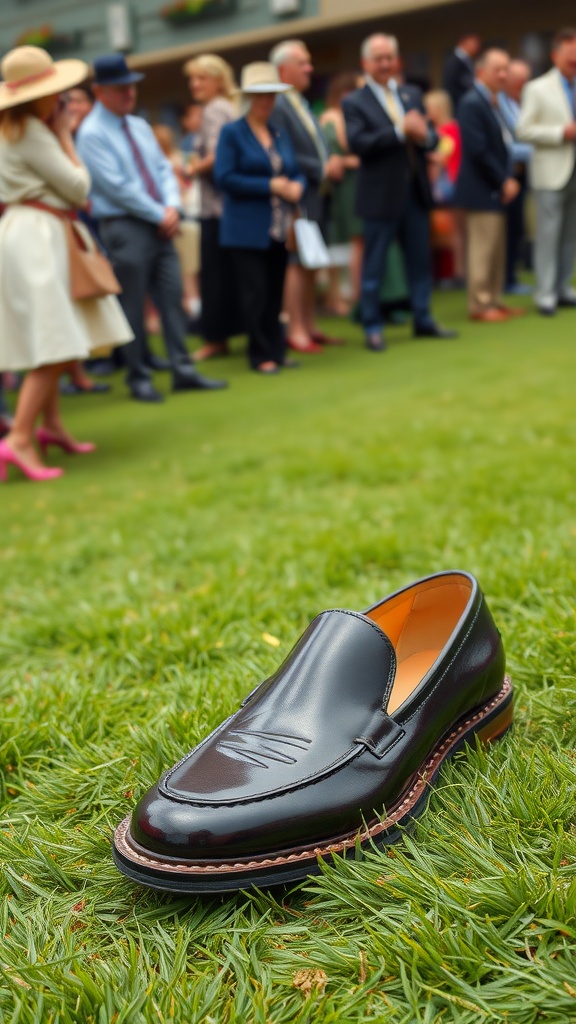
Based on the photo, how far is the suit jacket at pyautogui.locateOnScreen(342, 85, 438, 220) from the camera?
783 centimetres

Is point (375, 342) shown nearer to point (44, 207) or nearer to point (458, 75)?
point (44, 207)

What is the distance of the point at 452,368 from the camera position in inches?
275

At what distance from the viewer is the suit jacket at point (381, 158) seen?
308 inches

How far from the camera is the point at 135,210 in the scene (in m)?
6.77

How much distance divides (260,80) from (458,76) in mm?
4728

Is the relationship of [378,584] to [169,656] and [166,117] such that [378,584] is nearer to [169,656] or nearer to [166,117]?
[169,656]

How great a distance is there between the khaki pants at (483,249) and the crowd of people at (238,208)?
17 mm

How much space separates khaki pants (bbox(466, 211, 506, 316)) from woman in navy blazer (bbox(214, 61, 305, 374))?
2.02 meters

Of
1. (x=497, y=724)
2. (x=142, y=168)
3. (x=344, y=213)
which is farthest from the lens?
(x=344, y=213)

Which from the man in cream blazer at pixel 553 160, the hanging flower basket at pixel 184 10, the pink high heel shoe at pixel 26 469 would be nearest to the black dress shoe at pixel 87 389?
the pink high heel shoe at pixel 26 469

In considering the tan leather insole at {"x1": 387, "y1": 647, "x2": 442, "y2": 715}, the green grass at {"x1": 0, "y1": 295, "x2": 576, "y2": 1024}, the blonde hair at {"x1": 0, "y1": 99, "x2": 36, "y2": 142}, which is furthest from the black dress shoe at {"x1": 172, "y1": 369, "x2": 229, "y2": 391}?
the tan leather insole at {"x1": 387, "y1": 647, "x2": 442, "y2": 715}

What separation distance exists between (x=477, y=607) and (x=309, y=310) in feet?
24.7

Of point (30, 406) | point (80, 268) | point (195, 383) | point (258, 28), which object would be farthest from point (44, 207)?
point (258, 28)

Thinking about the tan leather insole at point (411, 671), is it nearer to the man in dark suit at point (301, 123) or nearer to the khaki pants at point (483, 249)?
the man in dark suit at point (301, 123)
